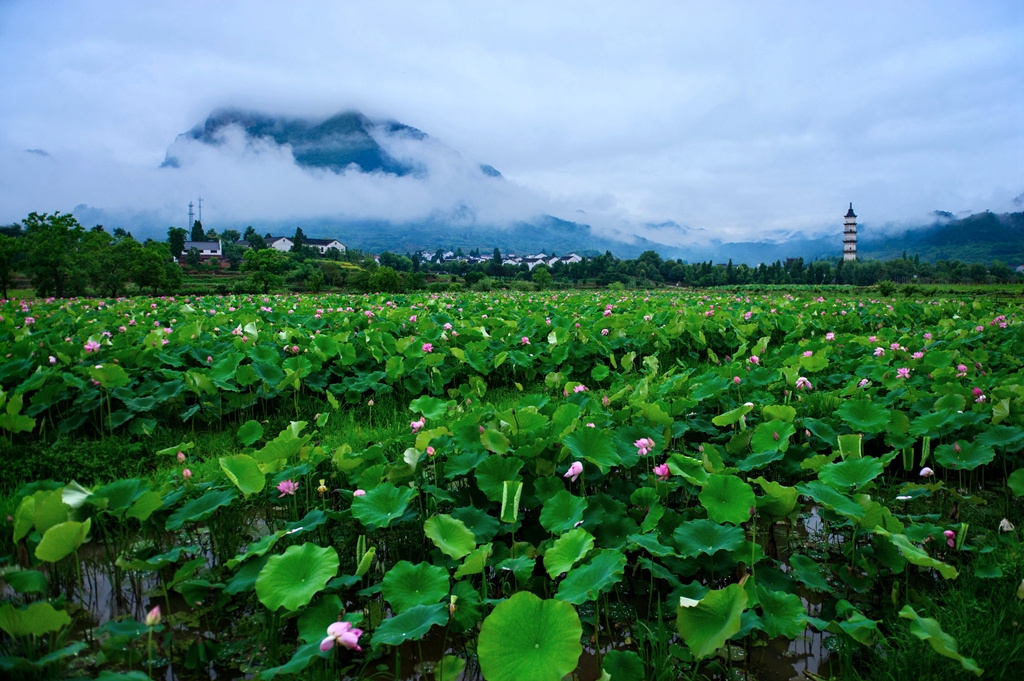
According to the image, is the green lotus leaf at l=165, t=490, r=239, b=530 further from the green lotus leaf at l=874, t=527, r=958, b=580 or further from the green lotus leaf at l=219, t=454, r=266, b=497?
the green lotus leaf at l=874, t=527, r=958, b=580

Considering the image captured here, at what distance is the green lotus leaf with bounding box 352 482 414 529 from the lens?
6.93 feet

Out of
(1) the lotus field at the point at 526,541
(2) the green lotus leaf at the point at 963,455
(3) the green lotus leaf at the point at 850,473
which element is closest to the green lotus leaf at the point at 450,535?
(1) the lotus field at the point at 526,541

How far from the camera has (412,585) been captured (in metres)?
1.78

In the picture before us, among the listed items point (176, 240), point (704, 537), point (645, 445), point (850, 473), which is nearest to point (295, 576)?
point (704, 537)

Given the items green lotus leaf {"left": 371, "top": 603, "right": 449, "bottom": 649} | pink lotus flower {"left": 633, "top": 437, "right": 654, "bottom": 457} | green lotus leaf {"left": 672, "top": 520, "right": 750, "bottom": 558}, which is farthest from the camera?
pink lotus flower {"left": 633, "top": 437, "right": 654, "bottom": 457}

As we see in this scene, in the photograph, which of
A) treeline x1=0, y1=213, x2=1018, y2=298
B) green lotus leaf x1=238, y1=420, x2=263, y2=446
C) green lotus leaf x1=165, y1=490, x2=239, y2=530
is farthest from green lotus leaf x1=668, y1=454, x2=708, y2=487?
treeline x1=0, y1=213, x2=1018, y2=298

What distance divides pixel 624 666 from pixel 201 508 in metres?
1.79

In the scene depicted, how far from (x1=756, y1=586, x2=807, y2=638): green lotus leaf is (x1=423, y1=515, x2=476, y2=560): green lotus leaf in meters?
1.00

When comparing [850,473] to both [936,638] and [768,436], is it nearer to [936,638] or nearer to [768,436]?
[768,436]

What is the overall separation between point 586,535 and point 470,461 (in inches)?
33.6

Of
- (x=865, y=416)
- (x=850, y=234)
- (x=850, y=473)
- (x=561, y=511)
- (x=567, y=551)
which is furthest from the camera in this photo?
(x=850, y=234)

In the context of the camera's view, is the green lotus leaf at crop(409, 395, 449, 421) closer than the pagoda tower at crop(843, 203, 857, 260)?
Yes

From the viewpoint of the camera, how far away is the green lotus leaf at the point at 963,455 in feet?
8.87

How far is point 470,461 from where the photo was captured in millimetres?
2557
